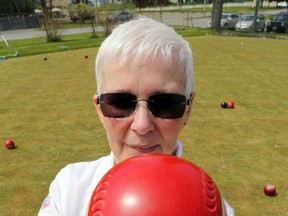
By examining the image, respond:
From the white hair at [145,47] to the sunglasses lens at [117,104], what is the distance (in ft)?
0.66

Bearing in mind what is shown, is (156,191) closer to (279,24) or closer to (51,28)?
(51,28)

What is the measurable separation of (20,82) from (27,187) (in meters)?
8.36

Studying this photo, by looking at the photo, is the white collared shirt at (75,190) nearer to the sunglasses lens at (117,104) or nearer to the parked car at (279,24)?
the sunglasses lens at (117,104)

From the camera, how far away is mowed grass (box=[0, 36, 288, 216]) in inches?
221

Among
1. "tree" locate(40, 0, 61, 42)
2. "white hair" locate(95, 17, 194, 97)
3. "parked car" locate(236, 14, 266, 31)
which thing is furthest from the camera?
"parked car" locate(236, 14, 266, 31)

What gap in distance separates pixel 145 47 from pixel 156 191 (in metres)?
0.97

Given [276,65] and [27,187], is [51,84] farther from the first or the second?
[276,65]

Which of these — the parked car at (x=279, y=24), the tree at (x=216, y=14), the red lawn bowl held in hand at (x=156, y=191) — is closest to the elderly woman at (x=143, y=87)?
the red lawn bowl held in hand at (x=156, y=191)

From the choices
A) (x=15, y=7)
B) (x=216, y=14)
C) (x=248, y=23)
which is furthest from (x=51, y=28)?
(x=15, y=7)

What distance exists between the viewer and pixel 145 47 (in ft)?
7.09

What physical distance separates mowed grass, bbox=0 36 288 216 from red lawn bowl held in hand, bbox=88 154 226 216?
3647 millimetres

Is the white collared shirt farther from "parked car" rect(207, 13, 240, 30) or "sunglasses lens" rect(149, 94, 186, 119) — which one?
"parked car" rect(207, 13, 240, 30)

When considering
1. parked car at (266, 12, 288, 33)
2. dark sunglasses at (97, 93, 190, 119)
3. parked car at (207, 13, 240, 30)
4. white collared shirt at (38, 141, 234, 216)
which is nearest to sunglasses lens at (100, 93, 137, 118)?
dark sunglasses at (97, 93, 190, 119)

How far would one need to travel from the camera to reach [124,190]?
1613 mm
